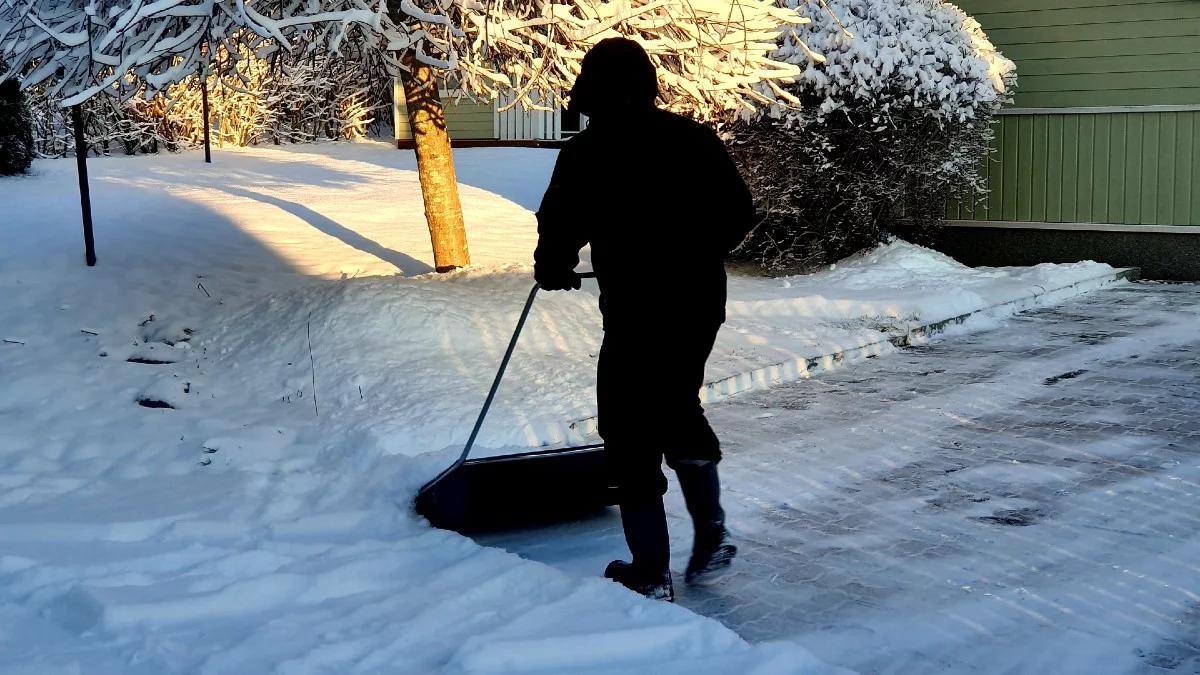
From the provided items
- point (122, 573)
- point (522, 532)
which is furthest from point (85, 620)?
point (522, 532)

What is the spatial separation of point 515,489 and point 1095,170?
938cm

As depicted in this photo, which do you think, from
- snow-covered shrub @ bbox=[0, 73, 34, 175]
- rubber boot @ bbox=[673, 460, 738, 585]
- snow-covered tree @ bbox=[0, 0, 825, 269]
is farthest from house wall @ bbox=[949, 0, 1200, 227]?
snow-covered shrub @ bbox=[0, 73, 34, 175]

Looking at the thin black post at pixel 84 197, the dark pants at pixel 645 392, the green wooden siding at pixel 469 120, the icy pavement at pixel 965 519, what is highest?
the green wooden siding at pixel 469 120

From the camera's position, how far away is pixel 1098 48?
42.1 ft

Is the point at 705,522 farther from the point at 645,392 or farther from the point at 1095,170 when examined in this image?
the point at 1095,170

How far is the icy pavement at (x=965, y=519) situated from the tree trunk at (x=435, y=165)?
3.01m

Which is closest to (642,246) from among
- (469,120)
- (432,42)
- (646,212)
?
(646,212)

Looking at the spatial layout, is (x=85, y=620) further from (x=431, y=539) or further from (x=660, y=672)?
(x=660, y=672)

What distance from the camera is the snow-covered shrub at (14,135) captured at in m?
13.7

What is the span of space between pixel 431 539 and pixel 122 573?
1091mm

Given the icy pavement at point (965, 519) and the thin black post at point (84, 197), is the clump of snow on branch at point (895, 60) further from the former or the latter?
the thin black post at point (84, 197)

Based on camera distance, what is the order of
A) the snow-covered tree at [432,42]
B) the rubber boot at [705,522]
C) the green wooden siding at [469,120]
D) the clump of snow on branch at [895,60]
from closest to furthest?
the rubber boot at [705,522]
the snow-covered tree at [432,42]
the clump of snow on branch at [895,60]
the green wooden siding at [469,120]

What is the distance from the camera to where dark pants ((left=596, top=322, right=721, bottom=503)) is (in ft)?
13.8

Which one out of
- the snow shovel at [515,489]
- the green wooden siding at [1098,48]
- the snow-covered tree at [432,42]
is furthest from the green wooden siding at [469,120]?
the snow shovel at [515,489]
